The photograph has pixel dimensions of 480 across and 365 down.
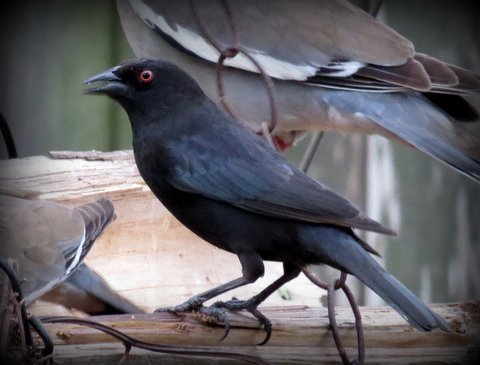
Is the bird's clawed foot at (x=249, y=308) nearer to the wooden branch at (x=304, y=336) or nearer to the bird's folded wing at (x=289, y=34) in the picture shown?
the wooden branch at (x=304, y=336)

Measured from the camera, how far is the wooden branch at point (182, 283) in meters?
2.01

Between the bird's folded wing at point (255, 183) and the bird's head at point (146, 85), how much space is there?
0.12m

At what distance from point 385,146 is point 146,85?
2239mm

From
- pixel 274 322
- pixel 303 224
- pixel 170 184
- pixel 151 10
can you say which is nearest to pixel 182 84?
pixel 170 184

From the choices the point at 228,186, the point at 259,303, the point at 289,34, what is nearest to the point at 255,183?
the point at 228,186

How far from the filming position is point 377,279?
6.49 ft

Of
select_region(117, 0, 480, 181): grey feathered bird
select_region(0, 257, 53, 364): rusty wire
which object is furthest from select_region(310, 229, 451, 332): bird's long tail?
select_region(117, 0, 480, 181): grey feathered bird

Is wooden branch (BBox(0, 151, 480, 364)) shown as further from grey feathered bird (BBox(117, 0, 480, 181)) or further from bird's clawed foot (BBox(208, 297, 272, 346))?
grey feathered bird (BBox(117, 0, 480, 181))

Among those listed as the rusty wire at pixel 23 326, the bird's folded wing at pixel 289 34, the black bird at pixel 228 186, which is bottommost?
the rusty wire at pixel 23 326

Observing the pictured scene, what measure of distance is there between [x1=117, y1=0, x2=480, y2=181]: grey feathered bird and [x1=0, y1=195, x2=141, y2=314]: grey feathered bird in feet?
2.50

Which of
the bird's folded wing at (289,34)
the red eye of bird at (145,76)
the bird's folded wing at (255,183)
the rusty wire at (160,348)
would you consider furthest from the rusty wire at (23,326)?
the bird's folded wing at (289,34)

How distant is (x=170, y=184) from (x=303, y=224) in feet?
0.97

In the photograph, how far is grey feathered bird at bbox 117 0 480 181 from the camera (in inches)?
124

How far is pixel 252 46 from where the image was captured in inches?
132
